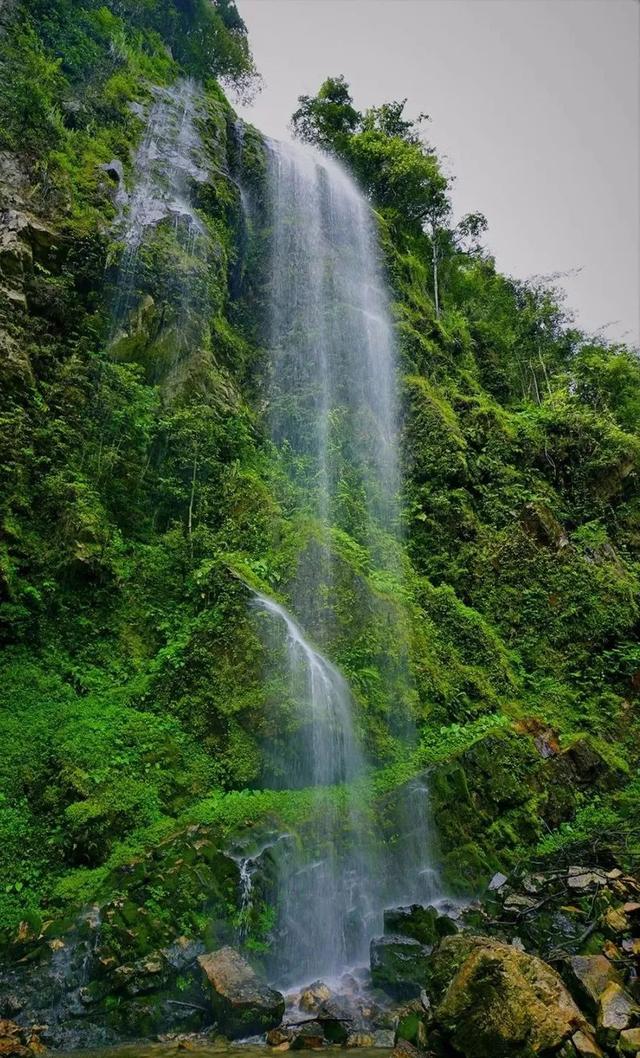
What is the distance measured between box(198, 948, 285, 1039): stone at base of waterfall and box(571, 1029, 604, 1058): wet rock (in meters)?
2.72

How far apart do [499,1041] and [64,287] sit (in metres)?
13.5

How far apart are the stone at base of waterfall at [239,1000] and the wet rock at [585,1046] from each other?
8.92 feet

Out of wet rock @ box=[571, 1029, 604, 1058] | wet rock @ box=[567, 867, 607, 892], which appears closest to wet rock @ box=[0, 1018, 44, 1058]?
wet rock @ box=[571, 1029, 604, 1058]

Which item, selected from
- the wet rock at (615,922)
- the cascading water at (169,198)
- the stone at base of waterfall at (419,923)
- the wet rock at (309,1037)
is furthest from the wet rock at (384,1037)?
the cascading water at (169,198)

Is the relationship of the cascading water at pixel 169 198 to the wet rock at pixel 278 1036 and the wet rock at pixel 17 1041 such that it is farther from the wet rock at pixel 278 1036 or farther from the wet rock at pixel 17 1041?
the wet rock at pixel 278 1036

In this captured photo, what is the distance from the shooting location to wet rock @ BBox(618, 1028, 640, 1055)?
407 cm

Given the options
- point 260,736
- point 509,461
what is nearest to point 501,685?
point 260,736

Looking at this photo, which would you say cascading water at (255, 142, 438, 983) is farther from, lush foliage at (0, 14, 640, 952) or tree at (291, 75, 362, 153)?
tree at (291, 75, 362, 153)

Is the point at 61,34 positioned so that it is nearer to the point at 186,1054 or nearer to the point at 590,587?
the point at 590,587

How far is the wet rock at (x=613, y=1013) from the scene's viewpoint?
13.8 ft

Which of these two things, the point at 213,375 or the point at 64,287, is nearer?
the point at 64,287

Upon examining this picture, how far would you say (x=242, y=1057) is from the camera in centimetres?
489

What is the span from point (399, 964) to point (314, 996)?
0.93 meters

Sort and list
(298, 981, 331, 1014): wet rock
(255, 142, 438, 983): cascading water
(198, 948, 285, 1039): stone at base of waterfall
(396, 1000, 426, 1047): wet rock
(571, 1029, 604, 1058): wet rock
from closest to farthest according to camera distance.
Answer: (571, 1029, 604, 1058): wet rock, (396, 1000, 426, 1047): wet rock, (198, 948, 285, 1039): stone at base of waterfall, (298, 981, 331, 1014): wet rock, (255, 142, 438, 983): cascading water
